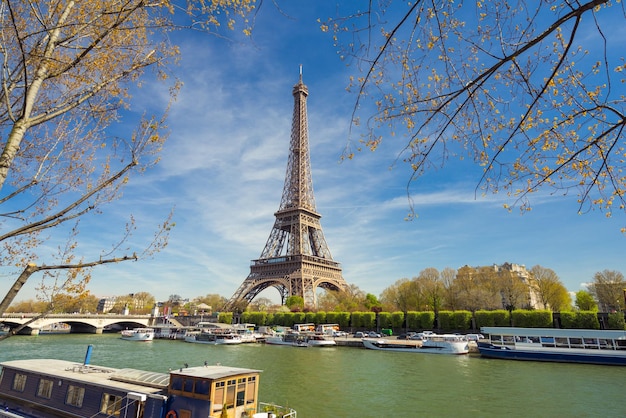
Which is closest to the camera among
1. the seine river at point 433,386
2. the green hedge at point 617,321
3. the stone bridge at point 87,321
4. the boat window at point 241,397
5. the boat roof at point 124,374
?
the boat window at point 241,397

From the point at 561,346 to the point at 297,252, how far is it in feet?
154

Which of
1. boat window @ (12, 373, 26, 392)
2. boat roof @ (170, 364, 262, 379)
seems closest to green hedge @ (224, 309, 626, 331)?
boat roof @ (170, 364, 262, 379)

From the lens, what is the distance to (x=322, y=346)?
48.1 metres

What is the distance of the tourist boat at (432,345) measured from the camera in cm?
3880

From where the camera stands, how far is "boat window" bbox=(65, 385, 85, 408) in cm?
1326

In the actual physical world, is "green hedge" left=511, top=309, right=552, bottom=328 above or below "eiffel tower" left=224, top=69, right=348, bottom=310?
below

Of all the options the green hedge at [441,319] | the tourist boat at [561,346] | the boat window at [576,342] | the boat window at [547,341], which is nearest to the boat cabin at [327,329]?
the green hedge at [441,319]

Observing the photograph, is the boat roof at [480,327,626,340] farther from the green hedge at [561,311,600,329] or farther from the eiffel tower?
the eiffel tower

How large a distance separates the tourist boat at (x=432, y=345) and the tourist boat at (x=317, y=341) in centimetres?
512

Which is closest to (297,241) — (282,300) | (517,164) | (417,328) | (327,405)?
(282,300)

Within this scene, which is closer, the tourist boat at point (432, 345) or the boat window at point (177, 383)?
the boat window at point (177, 383)

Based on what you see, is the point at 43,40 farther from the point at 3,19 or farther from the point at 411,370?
the point at 411,370

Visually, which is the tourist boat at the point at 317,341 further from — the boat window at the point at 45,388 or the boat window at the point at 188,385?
the boat window at the point at 188,385

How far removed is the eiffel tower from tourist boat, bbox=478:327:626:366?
38.0 m
